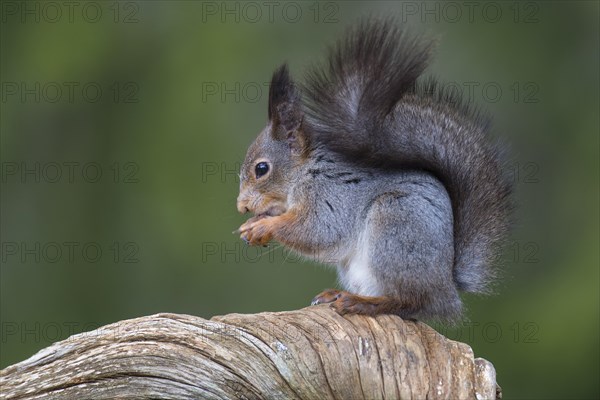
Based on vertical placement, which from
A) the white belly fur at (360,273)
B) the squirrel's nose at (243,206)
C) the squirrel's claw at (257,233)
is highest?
the squirrel's nose at (243,206)

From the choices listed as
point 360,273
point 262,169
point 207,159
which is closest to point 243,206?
point 262,169

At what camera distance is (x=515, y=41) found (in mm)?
5641

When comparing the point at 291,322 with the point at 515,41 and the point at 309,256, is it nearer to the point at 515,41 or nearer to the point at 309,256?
the point at 309,256

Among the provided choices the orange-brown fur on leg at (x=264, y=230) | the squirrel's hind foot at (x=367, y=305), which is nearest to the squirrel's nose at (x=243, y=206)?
the orange-brown fur on leg at (x=264, y=230)

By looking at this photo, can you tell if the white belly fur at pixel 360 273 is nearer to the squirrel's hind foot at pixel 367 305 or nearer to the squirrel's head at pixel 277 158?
the squirrel's hind foot at pixel 367 305

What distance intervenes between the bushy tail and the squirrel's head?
18 cm

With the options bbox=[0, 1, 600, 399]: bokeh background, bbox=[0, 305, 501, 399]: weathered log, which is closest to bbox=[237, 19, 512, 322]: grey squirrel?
bbox=[0, 305, 501, 399]: weathered log

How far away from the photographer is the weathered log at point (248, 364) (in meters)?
2.58

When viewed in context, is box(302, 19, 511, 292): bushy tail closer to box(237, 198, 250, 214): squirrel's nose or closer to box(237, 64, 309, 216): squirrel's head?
box(237, 64, 309, 216): squirrel's head

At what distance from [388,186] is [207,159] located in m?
2.68

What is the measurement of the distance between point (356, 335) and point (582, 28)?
3479 millimetres

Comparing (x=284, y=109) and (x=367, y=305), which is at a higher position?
(x=284, y=109)

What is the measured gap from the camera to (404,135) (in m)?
3.04

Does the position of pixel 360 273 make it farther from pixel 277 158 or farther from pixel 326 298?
pixel 277 158
